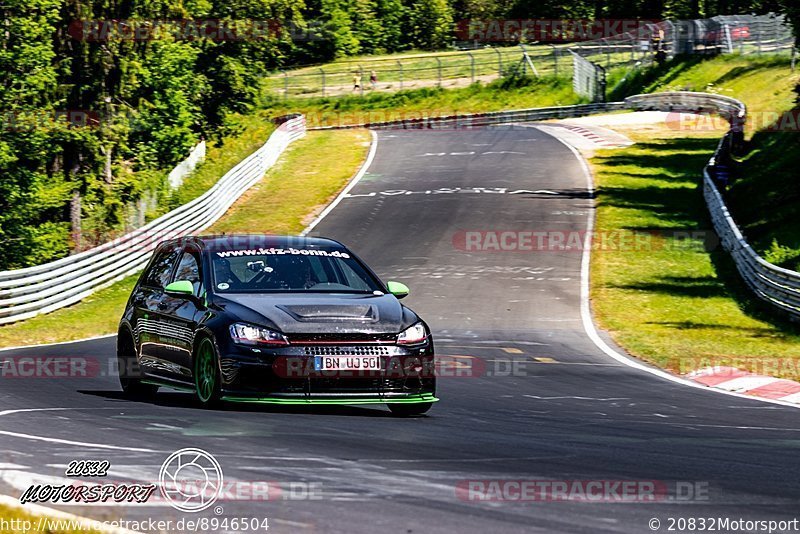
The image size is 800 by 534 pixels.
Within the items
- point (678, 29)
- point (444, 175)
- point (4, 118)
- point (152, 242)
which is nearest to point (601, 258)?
point (152, 242)

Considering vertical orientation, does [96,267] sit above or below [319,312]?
below

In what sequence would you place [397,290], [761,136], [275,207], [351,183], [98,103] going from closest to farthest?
[397,290], [275,207], [98,103], [761,136], [351,183]

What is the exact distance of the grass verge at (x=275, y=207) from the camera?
72.8 ft

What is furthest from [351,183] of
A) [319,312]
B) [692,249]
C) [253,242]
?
[319,312]

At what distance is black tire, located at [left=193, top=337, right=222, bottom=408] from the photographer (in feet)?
32.2

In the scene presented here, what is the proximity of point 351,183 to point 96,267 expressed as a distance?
16447mm

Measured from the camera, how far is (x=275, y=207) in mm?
37406

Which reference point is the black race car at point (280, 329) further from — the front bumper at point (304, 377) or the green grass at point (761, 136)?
the green grass at point (761, 136)

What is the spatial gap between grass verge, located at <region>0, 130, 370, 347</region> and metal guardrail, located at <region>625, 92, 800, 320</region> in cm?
1130

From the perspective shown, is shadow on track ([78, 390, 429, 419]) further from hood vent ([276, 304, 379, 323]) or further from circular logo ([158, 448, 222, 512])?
circular logo ([158, 448, 222, 512])

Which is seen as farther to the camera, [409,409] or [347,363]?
Result: [409,409]

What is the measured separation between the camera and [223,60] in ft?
185

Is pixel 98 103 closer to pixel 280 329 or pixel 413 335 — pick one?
pixel 413 335

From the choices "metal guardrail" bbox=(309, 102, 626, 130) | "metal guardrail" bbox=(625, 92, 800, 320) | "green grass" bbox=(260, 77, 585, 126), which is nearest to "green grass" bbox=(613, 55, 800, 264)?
"metal guardrail" bbox=(625, 92, 800, 320)
